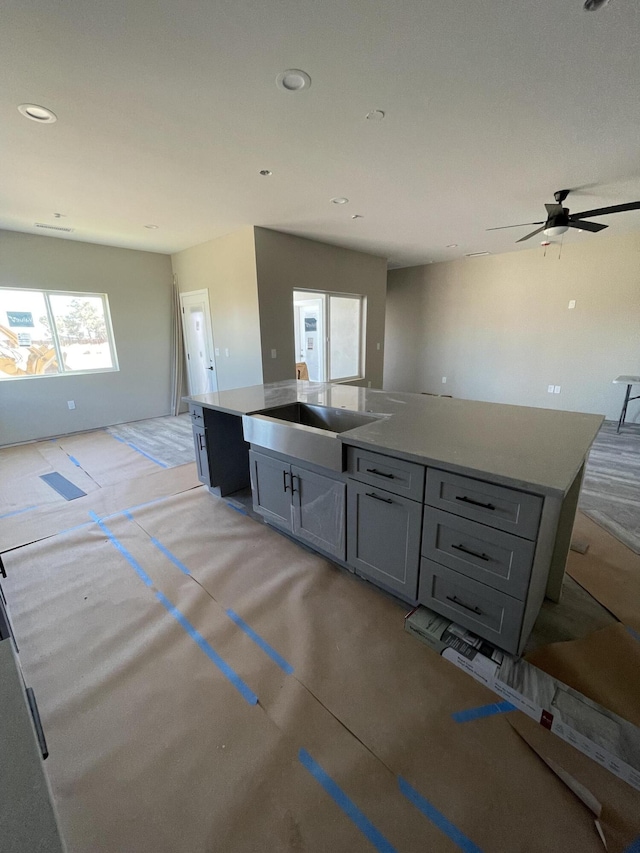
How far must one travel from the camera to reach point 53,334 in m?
4.93

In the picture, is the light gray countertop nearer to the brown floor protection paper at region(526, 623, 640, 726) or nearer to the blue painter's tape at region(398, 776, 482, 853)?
the brown floor protection paper at region(526, 623, 640, 726)

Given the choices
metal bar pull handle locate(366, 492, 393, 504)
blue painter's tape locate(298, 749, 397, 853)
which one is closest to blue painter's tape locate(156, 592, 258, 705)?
blue painter's tape locate(298, 749, 397, 853)

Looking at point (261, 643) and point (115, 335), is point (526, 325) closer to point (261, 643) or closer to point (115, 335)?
point (261, 643)

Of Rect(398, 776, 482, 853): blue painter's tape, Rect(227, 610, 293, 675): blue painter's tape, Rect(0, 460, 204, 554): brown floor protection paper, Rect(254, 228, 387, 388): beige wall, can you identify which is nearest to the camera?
Rect(398, 776, 482, 853): blue painter's tape

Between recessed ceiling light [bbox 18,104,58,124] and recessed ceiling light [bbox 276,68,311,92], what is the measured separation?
1.39m

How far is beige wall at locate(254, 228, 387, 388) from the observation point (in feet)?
15.0

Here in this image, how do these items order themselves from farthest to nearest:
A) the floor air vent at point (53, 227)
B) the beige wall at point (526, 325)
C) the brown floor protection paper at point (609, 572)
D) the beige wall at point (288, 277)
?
the beige wall at point (526, 325), the beige wall at point (288, 277), the floor air vent at point (53, 227), the brown floor protection paper at point (609, 572)

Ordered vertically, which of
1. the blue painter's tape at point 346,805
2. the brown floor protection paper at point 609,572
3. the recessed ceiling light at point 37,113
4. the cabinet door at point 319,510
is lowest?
the blue painter's tape at point 346,805

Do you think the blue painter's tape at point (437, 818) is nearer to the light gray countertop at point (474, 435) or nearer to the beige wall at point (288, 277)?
the light gray countertop at point (474, 435)

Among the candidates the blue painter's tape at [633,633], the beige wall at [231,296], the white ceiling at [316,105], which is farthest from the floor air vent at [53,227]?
the blue painter's tape at [633,633]

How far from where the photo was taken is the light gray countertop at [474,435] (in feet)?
4.45

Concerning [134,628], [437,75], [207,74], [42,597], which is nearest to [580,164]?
[437,75]

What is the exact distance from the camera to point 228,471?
10.2 feet

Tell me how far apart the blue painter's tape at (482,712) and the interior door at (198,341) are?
513cm
